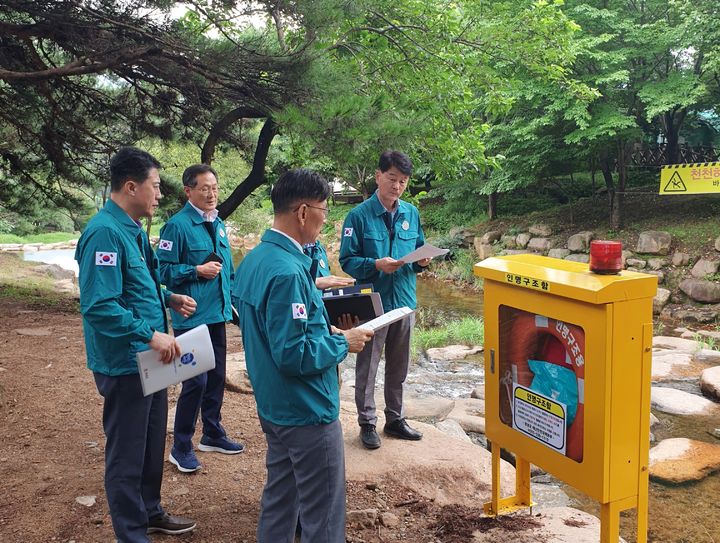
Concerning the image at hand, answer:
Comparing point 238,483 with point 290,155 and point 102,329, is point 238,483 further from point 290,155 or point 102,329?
point 290,155

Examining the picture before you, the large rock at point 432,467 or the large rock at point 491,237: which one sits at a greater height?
the large rock at point 491,237

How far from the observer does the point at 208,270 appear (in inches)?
134

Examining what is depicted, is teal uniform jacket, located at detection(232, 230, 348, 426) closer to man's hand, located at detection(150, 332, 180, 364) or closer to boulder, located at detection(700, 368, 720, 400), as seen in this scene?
man's hand, located at detection(150, 332, 180, 364)

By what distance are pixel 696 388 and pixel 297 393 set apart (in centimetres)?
638

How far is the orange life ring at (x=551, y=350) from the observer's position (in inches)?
95.8

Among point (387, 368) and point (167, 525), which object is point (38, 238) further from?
point (167, 525)

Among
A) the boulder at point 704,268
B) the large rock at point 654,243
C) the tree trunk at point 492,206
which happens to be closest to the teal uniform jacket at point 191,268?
the boulder at point 704,268

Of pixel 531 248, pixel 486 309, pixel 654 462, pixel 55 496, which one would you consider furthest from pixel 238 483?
pixel 531 248

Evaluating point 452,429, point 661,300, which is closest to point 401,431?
point 452,429

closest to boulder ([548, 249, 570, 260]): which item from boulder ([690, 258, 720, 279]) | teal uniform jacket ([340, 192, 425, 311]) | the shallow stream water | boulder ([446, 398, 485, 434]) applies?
boulder ([690, 258, 720, 279])

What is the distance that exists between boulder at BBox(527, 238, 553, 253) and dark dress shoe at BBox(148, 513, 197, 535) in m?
13.4

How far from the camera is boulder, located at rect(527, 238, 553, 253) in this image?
15052mm

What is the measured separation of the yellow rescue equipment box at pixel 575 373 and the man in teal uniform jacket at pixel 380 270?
0.95 meters

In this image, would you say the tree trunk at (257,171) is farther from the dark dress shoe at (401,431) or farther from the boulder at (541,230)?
the boulder at (541,230)
